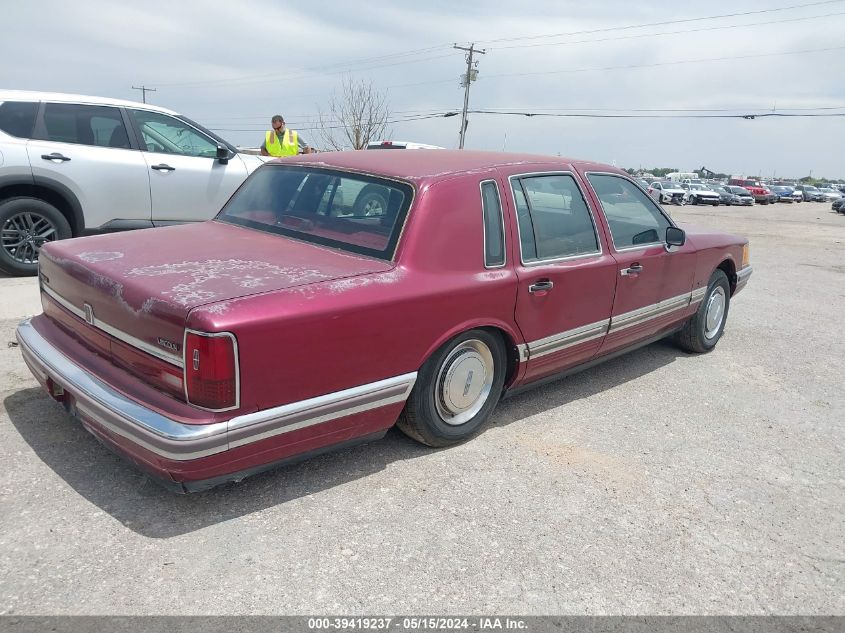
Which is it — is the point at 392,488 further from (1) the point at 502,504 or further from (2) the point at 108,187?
(2) the point at 108,187

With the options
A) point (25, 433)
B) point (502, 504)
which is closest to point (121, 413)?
point (25, 433)

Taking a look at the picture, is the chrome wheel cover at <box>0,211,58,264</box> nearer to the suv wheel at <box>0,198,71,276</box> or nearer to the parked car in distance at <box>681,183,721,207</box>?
the suv wheel at <box>0,198,71,276</box>

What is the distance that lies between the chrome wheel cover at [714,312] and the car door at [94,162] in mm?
5387

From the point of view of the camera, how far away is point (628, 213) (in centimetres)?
482

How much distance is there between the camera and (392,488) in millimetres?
3303

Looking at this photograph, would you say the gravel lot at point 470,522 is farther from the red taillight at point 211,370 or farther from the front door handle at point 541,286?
the front door handle at point 541,286

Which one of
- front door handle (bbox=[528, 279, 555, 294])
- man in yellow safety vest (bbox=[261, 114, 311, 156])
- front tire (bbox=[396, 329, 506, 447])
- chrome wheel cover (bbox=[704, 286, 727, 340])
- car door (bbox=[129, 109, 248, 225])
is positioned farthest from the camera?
man in yellow safety vest (bbox=[261, 114, 311, 156])

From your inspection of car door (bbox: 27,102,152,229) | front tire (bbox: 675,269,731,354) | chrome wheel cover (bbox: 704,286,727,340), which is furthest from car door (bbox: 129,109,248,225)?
chrome wheel cover (bbox: 704,286,727,340)

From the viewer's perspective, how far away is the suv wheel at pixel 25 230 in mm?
6539

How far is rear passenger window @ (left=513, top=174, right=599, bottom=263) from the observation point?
3.97 metres

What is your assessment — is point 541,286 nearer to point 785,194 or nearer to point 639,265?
Answer: point 639,265

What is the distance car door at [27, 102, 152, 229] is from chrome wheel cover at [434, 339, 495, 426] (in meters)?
4.79

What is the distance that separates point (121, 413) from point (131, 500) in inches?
18.3

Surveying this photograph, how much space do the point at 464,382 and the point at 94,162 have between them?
5.00 metres
